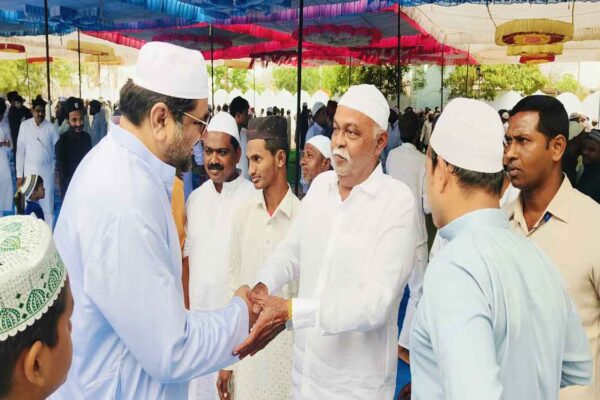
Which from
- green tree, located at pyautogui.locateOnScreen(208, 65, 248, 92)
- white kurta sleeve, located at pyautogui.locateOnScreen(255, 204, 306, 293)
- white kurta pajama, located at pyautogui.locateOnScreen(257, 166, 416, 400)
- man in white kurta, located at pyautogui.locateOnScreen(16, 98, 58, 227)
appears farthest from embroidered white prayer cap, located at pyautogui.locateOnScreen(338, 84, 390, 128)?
green tree, located at pyautogui.locateOnScreen(208, 65, 248, 92)

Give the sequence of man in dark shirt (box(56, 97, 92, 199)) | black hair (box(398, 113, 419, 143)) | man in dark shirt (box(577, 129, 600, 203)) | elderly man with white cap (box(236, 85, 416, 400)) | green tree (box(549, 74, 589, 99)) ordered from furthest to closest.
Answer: green tree (box(549, 74, 589, 99)) → man in dark shirt (box(56, 97, 92, 199)) → black hair (box(398, 113, 419, 143)) → man in dark shirt (box(577, 129, 600, 203)) → elderly man with white cap (box(236, 85, 416, 400))

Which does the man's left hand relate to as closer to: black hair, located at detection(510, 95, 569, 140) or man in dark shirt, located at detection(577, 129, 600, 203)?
black hair, located at detection(510, 95, 569, 140)

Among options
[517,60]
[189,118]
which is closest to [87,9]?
[189,118]

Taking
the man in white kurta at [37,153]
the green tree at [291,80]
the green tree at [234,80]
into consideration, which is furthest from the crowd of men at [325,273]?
the green tree at [291,80]

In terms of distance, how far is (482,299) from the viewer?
→ 1.41 metres

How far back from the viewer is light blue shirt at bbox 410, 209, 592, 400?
4.42 ft

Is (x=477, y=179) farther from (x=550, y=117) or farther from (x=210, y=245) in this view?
(x=210, y=245)

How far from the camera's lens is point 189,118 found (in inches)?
77.6

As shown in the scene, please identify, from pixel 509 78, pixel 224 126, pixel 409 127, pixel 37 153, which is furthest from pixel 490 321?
pixel 509 78

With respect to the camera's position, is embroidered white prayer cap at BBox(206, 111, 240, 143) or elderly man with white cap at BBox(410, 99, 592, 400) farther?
embroidered white prayer cap at BBox(206, 111, 240, 143)

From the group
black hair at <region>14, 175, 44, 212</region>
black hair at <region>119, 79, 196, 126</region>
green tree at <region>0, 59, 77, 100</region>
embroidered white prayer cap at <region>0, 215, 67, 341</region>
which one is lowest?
black hair at <region>14, 175, 44, 212</region>

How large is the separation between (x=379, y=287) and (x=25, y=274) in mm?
1456

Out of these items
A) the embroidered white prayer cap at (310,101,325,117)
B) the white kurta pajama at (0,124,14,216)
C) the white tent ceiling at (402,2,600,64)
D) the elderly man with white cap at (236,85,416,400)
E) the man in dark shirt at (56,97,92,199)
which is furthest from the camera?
the embroidered white prayer cap at (310,101,325,117)

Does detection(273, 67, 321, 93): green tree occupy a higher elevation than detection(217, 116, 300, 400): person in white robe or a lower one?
higher
